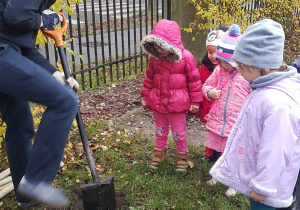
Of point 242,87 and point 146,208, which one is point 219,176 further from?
point 242,87

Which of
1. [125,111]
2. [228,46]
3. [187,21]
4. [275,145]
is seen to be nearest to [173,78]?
[228,46]

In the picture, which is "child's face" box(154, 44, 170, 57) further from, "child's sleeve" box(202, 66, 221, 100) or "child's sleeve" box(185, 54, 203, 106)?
"child's sleeve" box(202, 66, 221, 100)

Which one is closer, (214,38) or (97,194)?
(97,194)

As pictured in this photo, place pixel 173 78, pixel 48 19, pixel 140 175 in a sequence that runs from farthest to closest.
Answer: pixel 140 175 < pixel 173 78 < pixel 48 19

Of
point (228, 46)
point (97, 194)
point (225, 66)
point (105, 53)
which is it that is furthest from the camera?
point (105, 53)

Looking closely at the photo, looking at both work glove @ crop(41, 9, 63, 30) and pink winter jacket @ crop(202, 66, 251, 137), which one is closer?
work glove @ crop(41, 9, 63, 30)

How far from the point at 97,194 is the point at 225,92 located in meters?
1.49

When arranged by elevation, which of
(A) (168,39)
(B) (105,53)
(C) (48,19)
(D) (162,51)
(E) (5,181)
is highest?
(C) (48,19)

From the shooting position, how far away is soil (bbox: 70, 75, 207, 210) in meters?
4.80

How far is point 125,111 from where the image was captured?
213 inches

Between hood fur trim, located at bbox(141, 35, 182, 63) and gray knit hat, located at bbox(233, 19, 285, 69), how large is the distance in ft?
3.70

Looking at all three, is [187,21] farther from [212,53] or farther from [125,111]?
[212,53]

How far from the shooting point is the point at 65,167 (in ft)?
12.3

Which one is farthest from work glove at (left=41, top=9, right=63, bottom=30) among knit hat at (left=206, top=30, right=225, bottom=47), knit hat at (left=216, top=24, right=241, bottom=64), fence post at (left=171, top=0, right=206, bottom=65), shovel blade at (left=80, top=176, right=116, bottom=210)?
fence post at (left=171, top=0, right=206, bottom=65)
